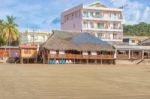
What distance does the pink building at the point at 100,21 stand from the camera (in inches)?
3174

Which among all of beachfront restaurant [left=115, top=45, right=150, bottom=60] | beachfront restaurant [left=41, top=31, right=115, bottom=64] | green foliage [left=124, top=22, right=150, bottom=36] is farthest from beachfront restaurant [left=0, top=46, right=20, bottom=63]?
green foliage [left=124, top=22, right=150, bottom=36]

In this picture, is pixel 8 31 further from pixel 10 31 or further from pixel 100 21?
pixel 100 21

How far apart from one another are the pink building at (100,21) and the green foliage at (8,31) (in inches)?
515

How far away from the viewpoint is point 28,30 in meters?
96.8

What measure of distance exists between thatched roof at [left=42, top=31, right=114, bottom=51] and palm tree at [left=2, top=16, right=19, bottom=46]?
14.2 m

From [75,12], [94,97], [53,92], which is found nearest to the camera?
[94,97]

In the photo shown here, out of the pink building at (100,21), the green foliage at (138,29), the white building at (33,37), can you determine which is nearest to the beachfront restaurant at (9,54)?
the pink building at (100,21)

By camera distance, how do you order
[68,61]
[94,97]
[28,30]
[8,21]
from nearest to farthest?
[94,97]
[68,61]
[8,21]
[28,30]

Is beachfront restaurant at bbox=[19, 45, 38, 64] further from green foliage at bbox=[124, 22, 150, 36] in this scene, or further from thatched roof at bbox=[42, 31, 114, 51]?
green foliage at bbox=[124, 22, 150, 36]

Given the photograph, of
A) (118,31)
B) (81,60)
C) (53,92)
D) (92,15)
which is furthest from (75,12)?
(53,92)

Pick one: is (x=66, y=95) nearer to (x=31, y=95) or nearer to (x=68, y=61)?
(x=31, y=95)

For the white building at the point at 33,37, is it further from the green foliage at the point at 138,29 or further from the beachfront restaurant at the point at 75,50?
the green foliage at the point at 138,29

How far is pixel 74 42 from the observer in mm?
62844

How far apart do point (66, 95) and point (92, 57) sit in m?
45.1
